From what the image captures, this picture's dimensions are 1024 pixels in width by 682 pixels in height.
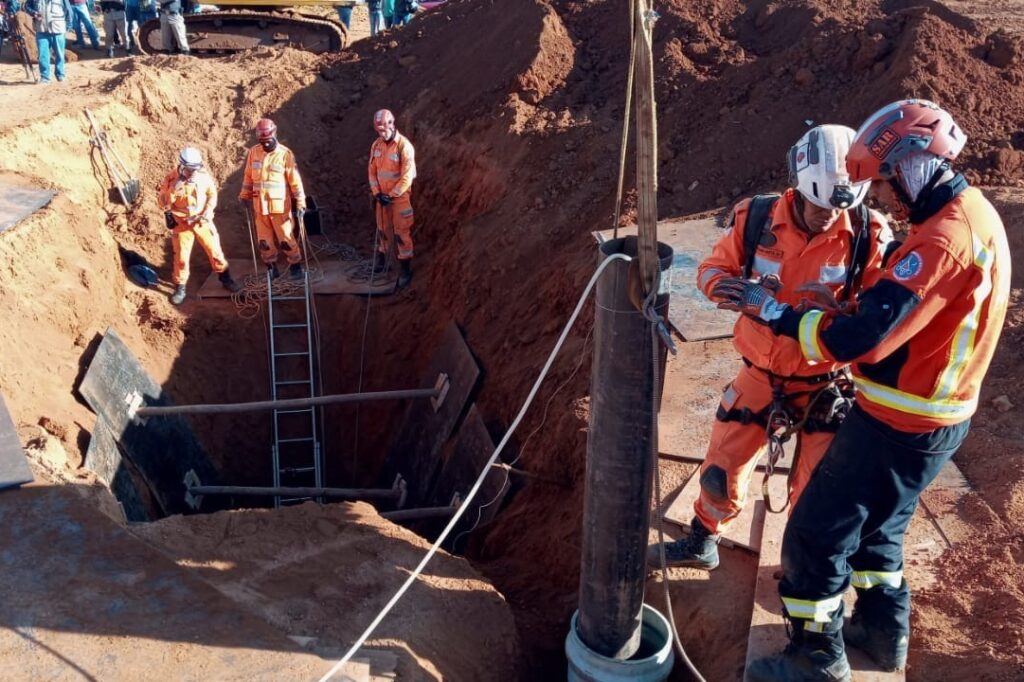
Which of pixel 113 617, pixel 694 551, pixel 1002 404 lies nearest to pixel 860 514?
pixel 694 551

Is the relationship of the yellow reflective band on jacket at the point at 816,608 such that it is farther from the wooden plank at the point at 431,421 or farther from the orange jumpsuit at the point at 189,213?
the orange jumpsuit at the point at 189,213

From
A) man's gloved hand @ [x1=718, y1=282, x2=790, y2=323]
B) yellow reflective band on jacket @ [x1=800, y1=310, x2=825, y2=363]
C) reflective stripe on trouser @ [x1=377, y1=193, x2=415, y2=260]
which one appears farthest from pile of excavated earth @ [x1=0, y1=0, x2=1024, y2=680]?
man's gloved hand @ [x1=718, y1=282, x2=790, y2=323]

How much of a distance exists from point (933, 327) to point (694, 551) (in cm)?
195

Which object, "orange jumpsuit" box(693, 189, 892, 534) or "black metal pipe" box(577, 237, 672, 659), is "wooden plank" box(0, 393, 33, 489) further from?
"orange jumpsuit" box(693, 189, 892, 534)

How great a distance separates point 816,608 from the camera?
362cm

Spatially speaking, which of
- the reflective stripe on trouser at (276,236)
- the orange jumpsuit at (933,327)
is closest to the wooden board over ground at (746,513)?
the orange jumpsuit at (933,327)

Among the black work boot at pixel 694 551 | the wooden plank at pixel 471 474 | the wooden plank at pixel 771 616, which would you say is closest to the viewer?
the wooden plank at pixel 771 616

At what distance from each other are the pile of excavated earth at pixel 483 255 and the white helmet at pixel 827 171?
1.99m

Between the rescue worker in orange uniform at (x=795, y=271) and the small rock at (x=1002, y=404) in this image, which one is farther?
the small rock at (x=1002, y=404)

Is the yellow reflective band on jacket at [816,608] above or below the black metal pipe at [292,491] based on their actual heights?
above

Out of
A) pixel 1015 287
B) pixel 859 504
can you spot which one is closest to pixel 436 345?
pixel 1015 287

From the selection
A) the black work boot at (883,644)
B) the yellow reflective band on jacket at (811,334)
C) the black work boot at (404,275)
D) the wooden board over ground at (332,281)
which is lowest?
the wooden board over ground at (332,281)

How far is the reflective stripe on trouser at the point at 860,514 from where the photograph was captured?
3.35 meters

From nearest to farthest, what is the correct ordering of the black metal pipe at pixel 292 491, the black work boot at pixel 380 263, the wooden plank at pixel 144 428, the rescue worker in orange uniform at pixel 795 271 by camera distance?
the rescue worker in orange uniform at pixel 795 271
the wooden plank at pixel 144 428
the black metal pipe at pixel 292 491
the black work boot at pixel 380 263
